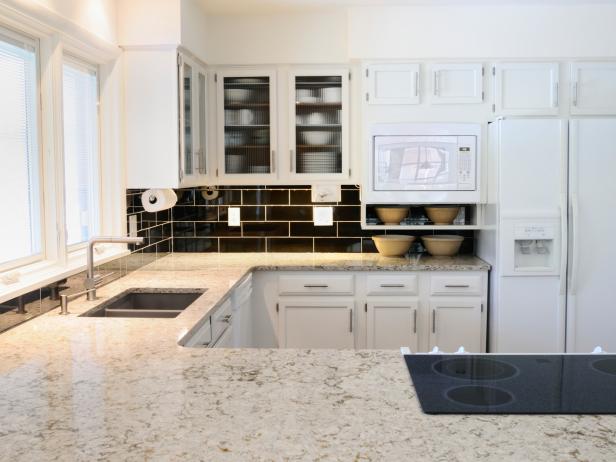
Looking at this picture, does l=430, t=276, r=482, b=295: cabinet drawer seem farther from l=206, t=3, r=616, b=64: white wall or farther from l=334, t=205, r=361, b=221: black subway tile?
l=206, t=3, r=616, b=64: white wall

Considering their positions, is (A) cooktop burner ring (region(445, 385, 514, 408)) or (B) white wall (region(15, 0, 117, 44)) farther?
(B) white wall (region(15, 0, 117, 44))

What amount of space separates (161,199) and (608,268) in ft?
8.71

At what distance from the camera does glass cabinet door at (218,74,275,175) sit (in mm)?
Result: 4508

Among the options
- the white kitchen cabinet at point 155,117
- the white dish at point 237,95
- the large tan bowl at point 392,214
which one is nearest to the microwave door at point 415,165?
the large tan bowl at point 392,214

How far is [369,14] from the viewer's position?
13.9 feet

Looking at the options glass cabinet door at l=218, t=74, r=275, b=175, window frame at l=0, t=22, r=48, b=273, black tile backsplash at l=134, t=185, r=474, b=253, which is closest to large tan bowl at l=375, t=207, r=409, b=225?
black tile backsplash at l=134, t=185, r=474, b=253

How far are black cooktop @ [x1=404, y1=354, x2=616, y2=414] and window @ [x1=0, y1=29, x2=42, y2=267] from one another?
5.78 ft

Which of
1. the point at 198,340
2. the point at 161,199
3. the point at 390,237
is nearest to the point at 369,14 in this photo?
the point at 390,237

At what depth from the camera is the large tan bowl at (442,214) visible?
449 centimetres

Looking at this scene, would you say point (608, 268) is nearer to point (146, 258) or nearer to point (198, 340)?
point (198, 340)

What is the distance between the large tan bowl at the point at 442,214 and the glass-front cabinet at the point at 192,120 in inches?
60.9

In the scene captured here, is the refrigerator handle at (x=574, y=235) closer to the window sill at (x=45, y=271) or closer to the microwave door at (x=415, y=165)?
the microwave door at (x=415, y=165)

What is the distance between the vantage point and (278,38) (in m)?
4.43

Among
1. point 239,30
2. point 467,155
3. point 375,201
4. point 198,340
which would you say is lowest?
point 198,340
